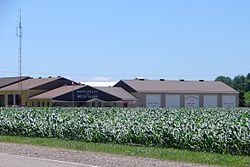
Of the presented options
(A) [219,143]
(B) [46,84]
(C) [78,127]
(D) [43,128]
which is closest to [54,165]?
(A) [219,143]

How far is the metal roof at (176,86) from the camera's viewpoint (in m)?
93.7

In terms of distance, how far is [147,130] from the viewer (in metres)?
21.1

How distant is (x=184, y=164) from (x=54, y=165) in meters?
3.46

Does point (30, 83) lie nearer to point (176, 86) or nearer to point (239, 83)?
point (176, 86)

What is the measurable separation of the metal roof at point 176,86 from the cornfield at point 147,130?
63.9 m

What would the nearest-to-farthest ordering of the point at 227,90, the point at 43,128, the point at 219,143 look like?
1. the point at 219,143
2. the point at 43,128
3. the point at 227,90

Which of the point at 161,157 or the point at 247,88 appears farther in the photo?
the point at 247,88

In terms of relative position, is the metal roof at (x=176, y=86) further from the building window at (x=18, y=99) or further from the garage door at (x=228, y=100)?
the building window at (x=18, y=99)

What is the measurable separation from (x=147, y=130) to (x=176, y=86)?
251ft

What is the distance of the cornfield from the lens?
58.5 ft

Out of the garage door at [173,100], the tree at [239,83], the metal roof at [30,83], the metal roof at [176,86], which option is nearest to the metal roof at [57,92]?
the metal roof at [30,83]

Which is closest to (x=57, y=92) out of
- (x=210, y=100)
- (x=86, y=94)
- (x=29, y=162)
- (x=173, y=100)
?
(x=86, y=94)

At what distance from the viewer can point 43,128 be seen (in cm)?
2706

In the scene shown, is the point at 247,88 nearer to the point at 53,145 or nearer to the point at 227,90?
the point at 227,90
